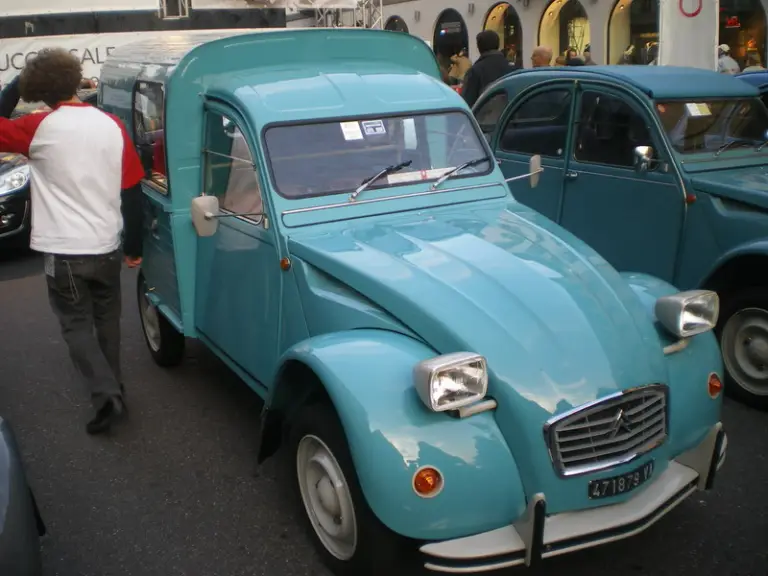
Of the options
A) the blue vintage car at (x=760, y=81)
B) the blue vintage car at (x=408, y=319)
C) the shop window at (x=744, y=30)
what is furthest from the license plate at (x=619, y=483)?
the shop window at (x=744, y=30)

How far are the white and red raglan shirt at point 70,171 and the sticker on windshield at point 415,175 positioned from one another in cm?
150

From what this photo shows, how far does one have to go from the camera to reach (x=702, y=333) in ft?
11.5

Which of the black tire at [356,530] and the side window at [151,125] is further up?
the side window at [151,125]

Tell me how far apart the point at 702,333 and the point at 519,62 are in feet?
68.3

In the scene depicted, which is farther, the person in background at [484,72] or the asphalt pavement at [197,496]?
the person in background at [484,72]

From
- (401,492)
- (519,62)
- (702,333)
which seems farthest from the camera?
(519,62)

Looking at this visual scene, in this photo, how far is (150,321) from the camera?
5.94 m

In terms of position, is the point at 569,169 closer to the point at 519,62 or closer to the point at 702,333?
the point at 702,333

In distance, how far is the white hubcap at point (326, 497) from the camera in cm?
314

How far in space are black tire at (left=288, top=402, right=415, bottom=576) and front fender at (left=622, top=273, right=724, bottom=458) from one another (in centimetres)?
108

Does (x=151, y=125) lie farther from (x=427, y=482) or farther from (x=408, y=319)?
(x=427, y=482)

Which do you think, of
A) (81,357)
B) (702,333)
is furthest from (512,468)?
(81,357)

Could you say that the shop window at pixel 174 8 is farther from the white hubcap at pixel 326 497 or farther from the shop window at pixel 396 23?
the white hubcap at pixel 326 497

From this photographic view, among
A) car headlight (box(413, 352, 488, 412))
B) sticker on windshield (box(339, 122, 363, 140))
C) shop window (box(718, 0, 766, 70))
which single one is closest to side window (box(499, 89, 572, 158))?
sticker on windshield (box(339, 122, 363, 140))
